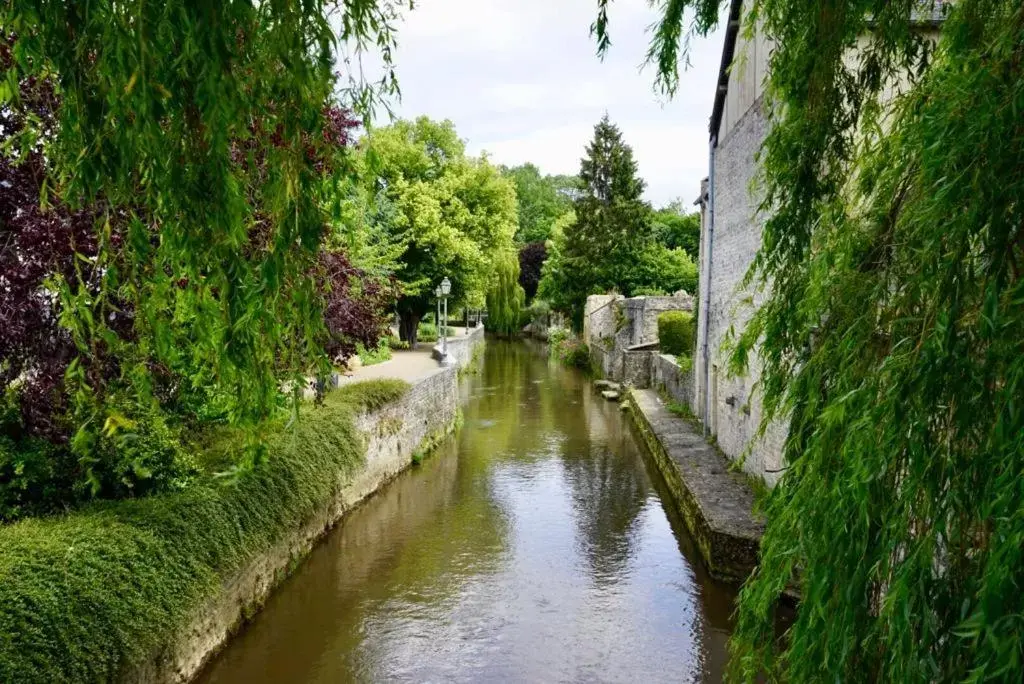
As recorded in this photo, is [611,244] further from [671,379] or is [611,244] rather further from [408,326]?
[671,379]

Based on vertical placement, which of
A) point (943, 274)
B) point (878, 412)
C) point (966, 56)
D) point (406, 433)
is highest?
point (966, 56)

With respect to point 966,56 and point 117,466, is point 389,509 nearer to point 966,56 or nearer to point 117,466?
point 117,466

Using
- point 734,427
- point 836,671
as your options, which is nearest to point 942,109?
point 836,671

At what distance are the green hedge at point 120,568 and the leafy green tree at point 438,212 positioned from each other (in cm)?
1692

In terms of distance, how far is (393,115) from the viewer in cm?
306

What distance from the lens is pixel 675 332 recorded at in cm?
2572

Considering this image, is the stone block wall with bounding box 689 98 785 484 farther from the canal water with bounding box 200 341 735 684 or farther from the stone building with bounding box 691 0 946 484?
the canal water with bounding box 200 341 735 684

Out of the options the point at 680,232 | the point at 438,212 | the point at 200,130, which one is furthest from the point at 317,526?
the point at 680,232

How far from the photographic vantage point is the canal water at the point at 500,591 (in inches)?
325

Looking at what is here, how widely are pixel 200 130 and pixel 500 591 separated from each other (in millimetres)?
8641

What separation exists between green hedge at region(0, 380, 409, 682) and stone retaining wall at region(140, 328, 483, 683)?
309 mm

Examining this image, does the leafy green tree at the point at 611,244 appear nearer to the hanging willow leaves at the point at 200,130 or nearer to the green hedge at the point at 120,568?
the green hedge at the point at 120,568

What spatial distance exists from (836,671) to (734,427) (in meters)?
11.7

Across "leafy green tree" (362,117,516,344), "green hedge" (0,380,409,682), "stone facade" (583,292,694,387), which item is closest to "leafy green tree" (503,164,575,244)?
"stone facade" (583,292,694,387)
